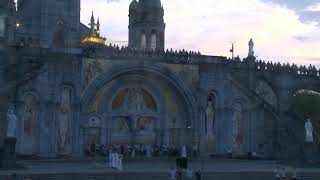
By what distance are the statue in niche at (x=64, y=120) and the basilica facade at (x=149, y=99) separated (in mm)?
75

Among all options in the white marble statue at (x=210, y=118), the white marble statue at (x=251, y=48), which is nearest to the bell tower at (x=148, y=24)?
the white marble statue at (x=251, y=48)

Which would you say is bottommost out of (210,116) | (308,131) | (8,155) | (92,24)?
(8,155)

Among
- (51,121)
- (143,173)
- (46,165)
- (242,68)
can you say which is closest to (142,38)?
(242,68)

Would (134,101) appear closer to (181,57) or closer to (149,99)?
(149,99)

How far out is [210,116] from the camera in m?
52.7

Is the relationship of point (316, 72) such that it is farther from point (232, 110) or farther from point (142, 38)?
point (142, 38)

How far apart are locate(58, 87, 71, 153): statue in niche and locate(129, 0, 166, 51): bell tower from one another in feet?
77.5

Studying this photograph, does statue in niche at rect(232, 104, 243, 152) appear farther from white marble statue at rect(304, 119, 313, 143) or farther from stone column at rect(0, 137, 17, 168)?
stone column at rect(0, 137, 17, 168)

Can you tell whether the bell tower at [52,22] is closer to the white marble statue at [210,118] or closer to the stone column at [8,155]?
the white marble statue at [210,118]

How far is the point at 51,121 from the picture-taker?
155 feet

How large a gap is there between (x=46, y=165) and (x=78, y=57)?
10.5 m

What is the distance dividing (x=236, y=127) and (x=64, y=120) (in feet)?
48.9

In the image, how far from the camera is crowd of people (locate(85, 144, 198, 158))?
4878 centimetres

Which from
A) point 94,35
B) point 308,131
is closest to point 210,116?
point 308,131
